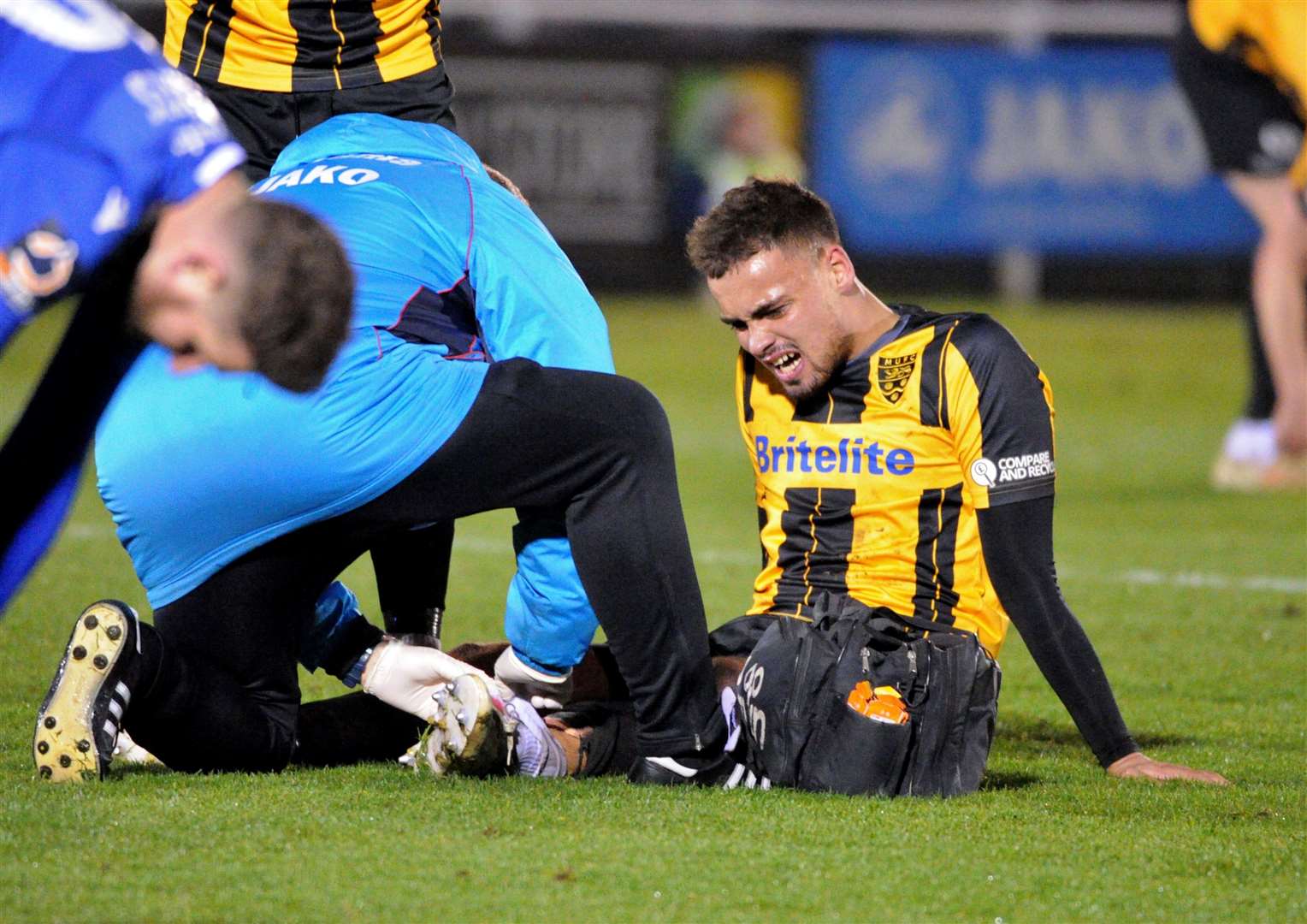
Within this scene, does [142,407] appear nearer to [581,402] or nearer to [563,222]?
[581,402]

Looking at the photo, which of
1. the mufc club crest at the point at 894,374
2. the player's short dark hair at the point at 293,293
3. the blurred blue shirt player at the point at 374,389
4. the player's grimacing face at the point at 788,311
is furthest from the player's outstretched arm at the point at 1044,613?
the player's short dark hair at the point at 293,293

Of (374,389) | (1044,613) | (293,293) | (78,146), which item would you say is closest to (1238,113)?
(1044,613)

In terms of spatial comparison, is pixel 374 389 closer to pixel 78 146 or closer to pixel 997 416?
pixel 78 146

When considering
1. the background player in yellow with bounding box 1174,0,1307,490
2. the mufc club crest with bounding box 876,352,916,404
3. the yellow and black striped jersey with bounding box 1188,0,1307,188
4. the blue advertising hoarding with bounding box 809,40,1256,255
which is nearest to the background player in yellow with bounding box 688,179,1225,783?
the mufc club crest with bounding box 876,352,916,404

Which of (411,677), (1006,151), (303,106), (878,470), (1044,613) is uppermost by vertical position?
(303,106)

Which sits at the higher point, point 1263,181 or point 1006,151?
point 1263,181

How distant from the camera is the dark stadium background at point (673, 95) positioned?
1489 cm

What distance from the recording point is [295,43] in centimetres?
407

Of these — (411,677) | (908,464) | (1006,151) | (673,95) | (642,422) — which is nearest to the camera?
(642,422)

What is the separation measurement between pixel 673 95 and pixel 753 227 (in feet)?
39.3

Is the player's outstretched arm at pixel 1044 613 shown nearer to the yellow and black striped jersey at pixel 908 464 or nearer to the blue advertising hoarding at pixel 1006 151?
the yellow and black striped jersey at pixel 908 464

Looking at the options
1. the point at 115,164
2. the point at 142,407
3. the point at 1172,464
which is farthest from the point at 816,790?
the point at 1172,464

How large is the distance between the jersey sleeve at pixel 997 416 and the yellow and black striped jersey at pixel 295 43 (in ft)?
4.71

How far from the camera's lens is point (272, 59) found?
407 centimetres
